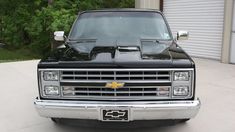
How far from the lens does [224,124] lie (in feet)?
15.7

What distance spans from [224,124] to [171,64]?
1640 mm

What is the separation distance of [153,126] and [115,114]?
21.4 inches

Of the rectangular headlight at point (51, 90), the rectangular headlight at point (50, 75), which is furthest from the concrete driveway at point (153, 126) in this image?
the rectangular headlight at point (50, 75)

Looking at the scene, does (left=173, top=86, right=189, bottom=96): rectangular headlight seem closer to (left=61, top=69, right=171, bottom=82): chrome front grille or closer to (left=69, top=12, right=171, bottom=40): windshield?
(left=61, top=69, right=171, bottom=82): chrome front grille

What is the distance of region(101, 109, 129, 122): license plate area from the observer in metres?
3.65

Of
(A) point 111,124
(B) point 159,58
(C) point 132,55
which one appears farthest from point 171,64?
(A) point 111,124

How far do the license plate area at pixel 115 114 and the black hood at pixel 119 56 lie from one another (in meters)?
0.50

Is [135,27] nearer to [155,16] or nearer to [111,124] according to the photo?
[155,16]

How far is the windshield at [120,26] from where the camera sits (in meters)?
5.14

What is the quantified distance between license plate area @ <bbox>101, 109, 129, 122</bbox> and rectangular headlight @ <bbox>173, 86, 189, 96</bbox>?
2.07 feet

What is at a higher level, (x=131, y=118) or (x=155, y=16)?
(x=155, y=16)

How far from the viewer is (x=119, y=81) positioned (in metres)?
3.77

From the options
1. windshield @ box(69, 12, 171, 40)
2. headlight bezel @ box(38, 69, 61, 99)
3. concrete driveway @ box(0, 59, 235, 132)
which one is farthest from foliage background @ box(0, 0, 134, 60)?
headlight bezel @ box(38, 69, 61, 99)

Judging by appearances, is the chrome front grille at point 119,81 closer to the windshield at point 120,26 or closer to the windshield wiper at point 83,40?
the windshield wiper at point 83,40
